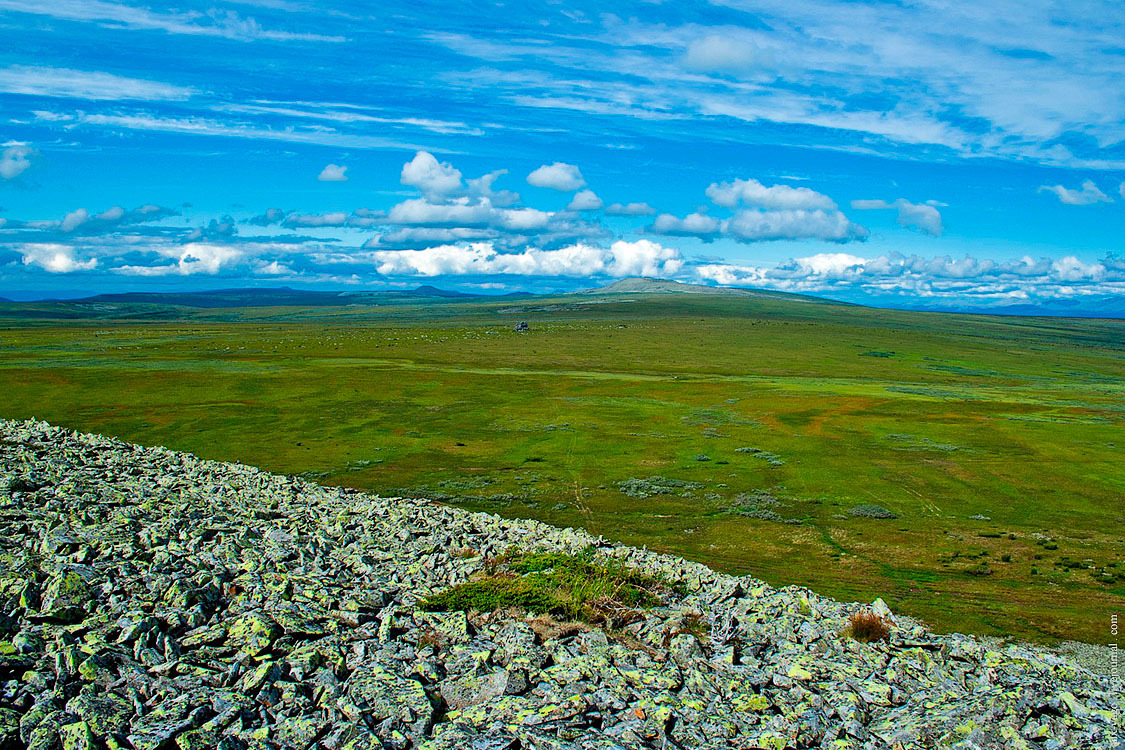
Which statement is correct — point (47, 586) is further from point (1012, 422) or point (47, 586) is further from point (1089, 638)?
point (1012, 422)

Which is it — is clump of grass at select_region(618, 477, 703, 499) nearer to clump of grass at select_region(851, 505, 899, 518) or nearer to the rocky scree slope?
clump of grass at select_region(851, 505, 899, 518)

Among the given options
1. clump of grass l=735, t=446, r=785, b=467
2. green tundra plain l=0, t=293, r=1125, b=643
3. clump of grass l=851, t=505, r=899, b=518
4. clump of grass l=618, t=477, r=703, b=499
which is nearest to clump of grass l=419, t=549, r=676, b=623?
green tundra plain l=0, t=293, r=1125, b=643

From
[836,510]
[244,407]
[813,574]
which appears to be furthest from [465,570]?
[244,407]

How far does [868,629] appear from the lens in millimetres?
19875

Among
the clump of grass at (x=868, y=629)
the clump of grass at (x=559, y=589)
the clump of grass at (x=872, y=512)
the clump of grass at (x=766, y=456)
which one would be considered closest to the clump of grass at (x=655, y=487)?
the clump of grass at (x=766, y=456)

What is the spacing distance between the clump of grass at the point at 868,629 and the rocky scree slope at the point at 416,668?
328mm

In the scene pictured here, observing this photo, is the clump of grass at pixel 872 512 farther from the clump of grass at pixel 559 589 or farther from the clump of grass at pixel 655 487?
the clump of grass at pixel 559 589

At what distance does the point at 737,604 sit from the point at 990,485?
106 ft

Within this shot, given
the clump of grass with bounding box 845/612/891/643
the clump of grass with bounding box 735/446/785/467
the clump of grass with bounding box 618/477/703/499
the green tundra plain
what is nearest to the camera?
the clump of grass with bounding box 845/612/891/643

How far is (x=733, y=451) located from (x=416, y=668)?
138 feet

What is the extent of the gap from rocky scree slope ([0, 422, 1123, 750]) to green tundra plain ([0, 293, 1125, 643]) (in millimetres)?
8931

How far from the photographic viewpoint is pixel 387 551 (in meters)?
25.9

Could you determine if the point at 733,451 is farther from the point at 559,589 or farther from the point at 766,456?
the point at 559,589

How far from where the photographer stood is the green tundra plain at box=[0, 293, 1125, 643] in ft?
103
